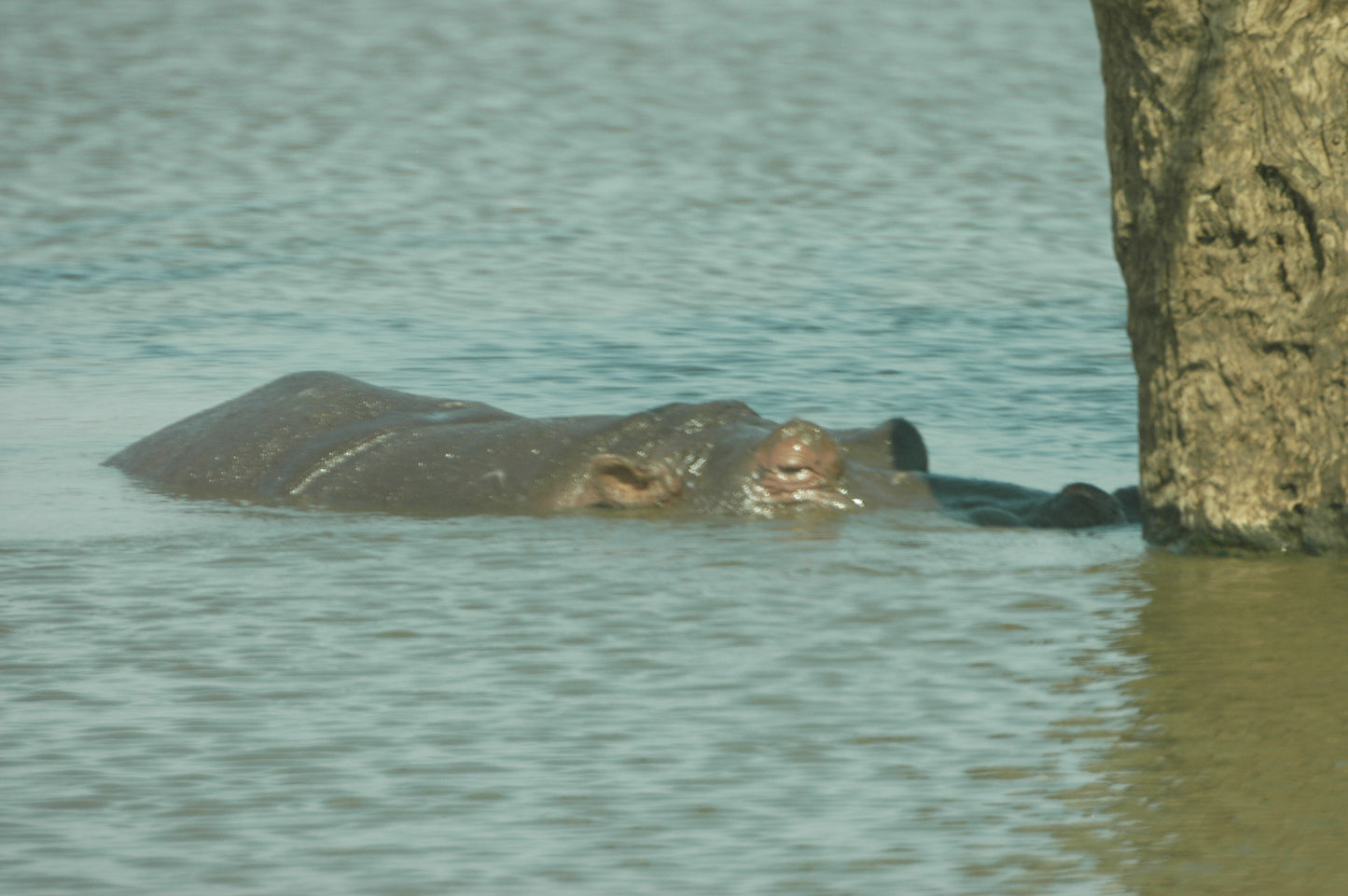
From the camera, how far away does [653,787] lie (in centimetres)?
394

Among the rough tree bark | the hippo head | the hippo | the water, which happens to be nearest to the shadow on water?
the water

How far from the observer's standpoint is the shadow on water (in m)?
3.54

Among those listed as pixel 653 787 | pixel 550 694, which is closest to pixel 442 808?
pixel 653 787

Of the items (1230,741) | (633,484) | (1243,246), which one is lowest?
(1230,741)

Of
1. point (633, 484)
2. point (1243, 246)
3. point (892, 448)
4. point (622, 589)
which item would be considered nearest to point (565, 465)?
point (633, 484)

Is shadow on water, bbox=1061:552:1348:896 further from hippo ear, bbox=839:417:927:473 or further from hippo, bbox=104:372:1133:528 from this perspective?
hippo ear, bbox=839:417:927:473

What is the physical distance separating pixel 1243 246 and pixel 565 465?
2.18 meters

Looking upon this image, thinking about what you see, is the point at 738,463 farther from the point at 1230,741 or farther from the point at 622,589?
the point at 1230,741

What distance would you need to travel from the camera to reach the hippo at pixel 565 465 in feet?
21.4

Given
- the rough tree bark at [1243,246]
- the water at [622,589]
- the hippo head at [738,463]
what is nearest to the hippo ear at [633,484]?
the hippo head at [738,463]

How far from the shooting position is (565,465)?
22.3ft

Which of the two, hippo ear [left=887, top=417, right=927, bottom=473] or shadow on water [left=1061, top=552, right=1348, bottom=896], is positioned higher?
hippo ear [left=887, top=417, right=927, bottom=473]

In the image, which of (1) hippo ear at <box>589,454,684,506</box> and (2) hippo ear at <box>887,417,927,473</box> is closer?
(1) hippo ear at <box>589,454,684,506</box>

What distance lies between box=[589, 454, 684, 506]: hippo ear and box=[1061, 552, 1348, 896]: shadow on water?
1583 mm
